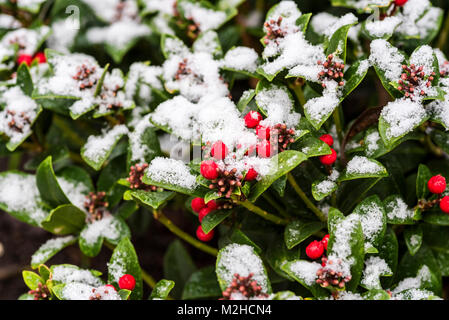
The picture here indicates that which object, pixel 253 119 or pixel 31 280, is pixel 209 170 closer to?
pixel 253 119

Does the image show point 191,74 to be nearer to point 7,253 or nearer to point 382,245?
point 382,245

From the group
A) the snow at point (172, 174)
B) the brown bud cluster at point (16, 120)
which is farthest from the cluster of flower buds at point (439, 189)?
the brown bud cluster at point (16, 120)

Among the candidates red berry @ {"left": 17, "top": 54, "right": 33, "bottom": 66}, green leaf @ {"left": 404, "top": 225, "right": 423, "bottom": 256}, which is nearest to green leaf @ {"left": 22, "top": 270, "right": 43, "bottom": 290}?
red berry @ {"left": 17, "top": 54, "right": 33, "bottom": 66}

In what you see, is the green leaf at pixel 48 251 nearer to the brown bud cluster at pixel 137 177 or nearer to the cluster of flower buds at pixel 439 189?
the brown bud cluster at pixel 137 177

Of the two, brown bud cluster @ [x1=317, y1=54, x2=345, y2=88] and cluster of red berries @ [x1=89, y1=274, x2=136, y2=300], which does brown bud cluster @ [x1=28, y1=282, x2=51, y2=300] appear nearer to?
cluster of red berries @ [x1=89, y1=274, x2=136, y2=300]

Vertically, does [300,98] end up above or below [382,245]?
above

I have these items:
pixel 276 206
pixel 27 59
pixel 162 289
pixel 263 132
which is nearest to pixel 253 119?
pixel 263 132
